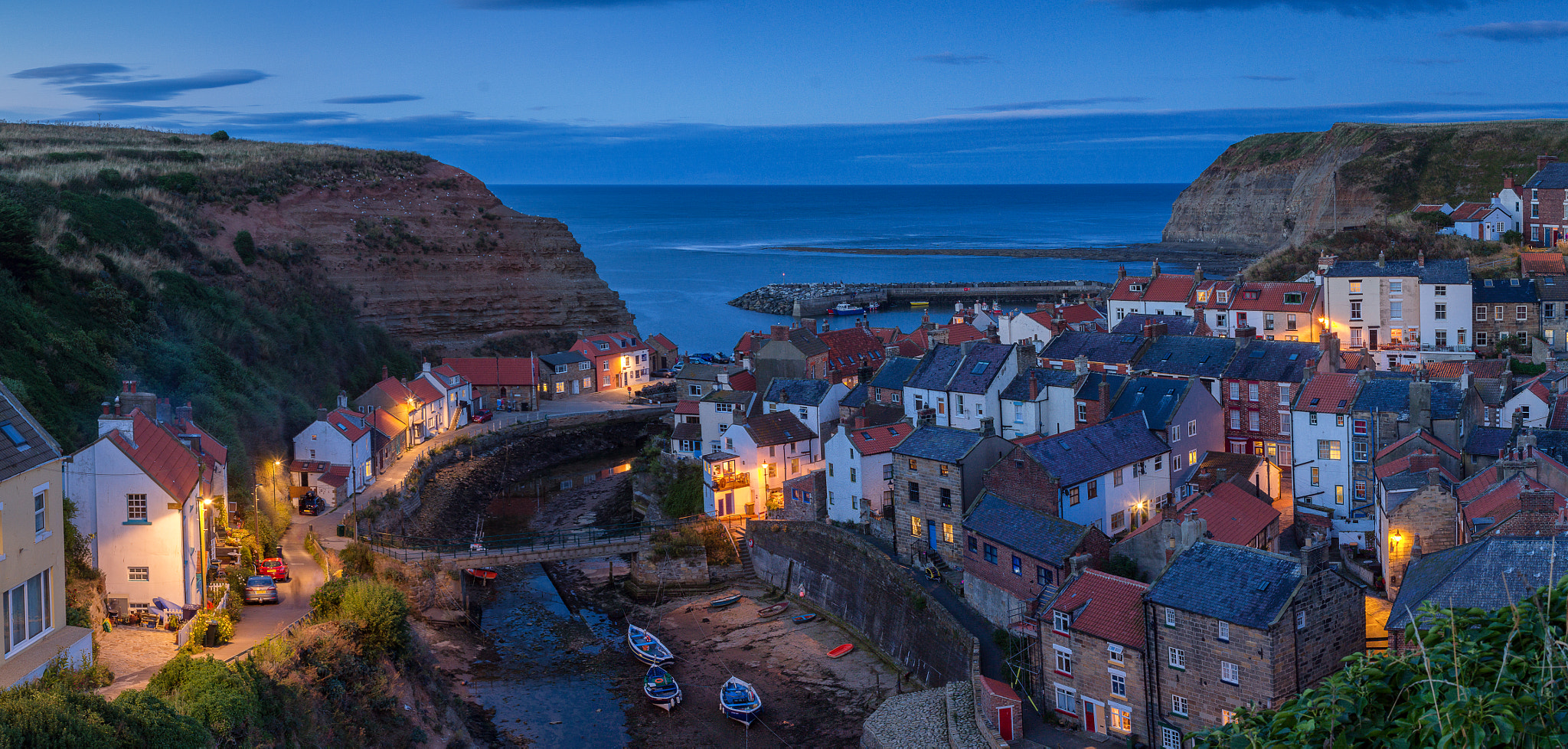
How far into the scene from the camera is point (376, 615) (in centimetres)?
2798

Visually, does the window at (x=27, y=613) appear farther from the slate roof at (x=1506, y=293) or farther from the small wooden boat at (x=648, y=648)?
the slate roof at (x=1506, y=293)

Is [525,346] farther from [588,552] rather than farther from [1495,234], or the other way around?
[1495,234]

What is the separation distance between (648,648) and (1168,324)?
32042 millimetres

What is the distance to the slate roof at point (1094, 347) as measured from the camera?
4825 centimetres

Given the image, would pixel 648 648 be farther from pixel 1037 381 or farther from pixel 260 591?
pixel 1037 381

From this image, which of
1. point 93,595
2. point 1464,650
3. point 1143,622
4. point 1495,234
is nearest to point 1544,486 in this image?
point 1143,622

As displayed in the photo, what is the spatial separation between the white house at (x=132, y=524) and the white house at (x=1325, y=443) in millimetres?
31199

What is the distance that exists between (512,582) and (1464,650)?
1462 inches

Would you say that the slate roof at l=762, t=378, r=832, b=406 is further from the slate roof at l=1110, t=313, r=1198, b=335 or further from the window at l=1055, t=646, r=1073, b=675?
the window at l=1055, t=646, r=1073, b=675

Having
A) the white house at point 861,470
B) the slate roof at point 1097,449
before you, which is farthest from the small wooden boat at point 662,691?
the slate roof at point 1097,449

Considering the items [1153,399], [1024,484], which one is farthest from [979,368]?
[1024,484]

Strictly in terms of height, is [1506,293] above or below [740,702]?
above

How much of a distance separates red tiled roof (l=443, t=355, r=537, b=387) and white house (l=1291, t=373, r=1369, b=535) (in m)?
44.1

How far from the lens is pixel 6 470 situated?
19.8 m
